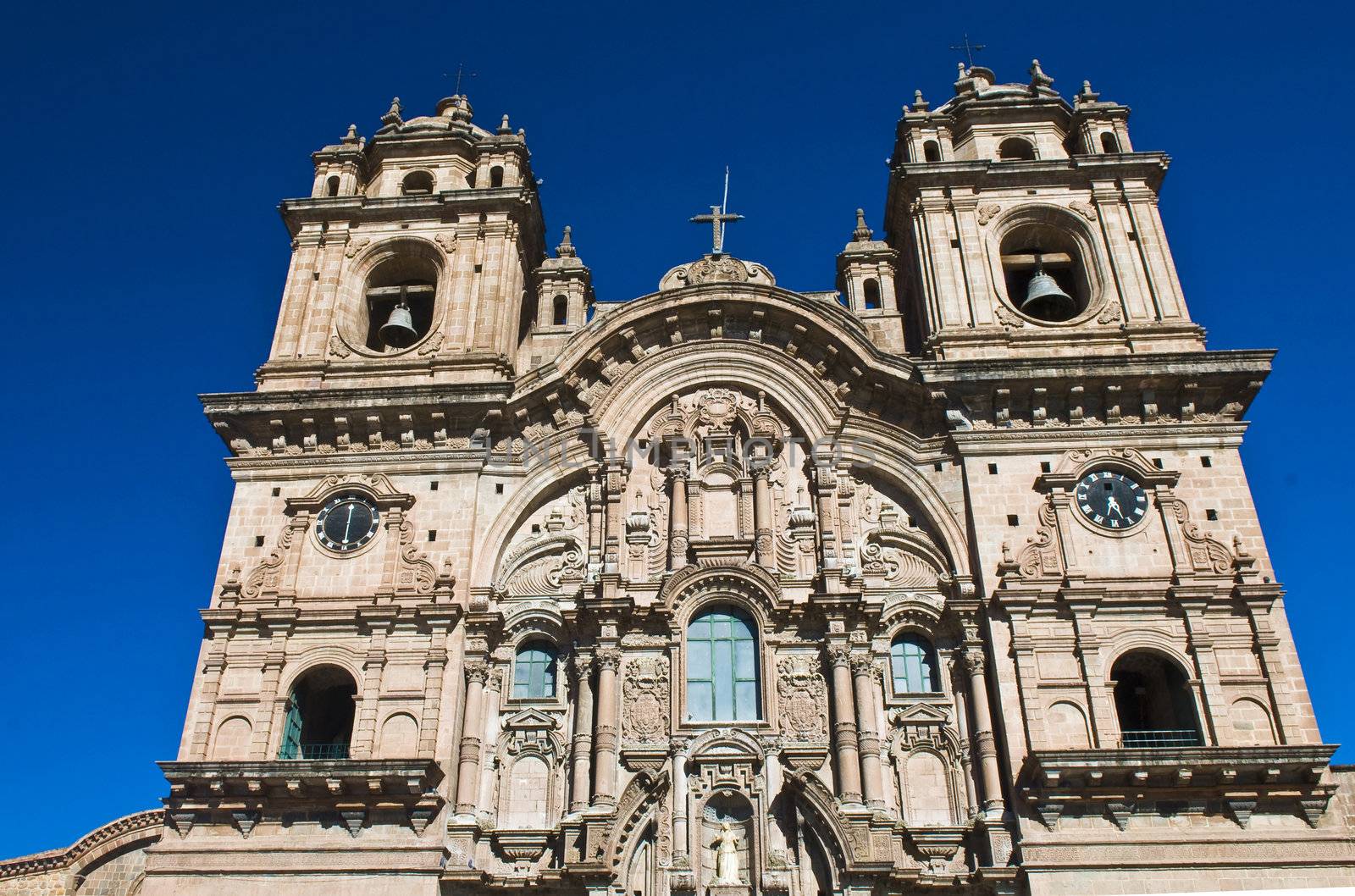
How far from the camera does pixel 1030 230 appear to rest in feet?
96.7

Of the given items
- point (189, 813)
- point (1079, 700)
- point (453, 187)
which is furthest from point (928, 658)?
point (453, 187)

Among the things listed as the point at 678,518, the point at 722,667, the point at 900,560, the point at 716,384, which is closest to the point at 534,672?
the point at 722,667

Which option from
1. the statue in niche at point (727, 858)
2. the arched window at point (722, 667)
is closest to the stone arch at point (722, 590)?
the arched window at point (722, 667)

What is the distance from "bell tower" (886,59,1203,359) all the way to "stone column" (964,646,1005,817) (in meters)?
6.86

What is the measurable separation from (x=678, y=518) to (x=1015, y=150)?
13013mm

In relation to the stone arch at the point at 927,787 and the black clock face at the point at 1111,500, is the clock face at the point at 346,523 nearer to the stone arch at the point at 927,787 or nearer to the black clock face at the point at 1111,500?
the stone arch at the point at 927,787

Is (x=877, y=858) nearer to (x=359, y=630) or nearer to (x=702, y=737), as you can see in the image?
(x=702, y=737)

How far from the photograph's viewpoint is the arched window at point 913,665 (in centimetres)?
2378

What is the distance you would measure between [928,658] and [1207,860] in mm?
5849

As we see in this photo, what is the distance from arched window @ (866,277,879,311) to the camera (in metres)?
29.1

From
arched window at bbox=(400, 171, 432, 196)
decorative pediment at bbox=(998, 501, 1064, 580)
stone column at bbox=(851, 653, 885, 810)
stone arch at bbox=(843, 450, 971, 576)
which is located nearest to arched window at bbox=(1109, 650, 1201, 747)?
decorative pediment at bbox=(998, 501, 1064, 580)

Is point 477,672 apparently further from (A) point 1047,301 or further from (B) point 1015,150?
(B) point 1015,150

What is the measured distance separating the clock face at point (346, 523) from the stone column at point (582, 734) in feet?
16.6

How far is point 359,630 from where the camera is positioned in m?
24.1
